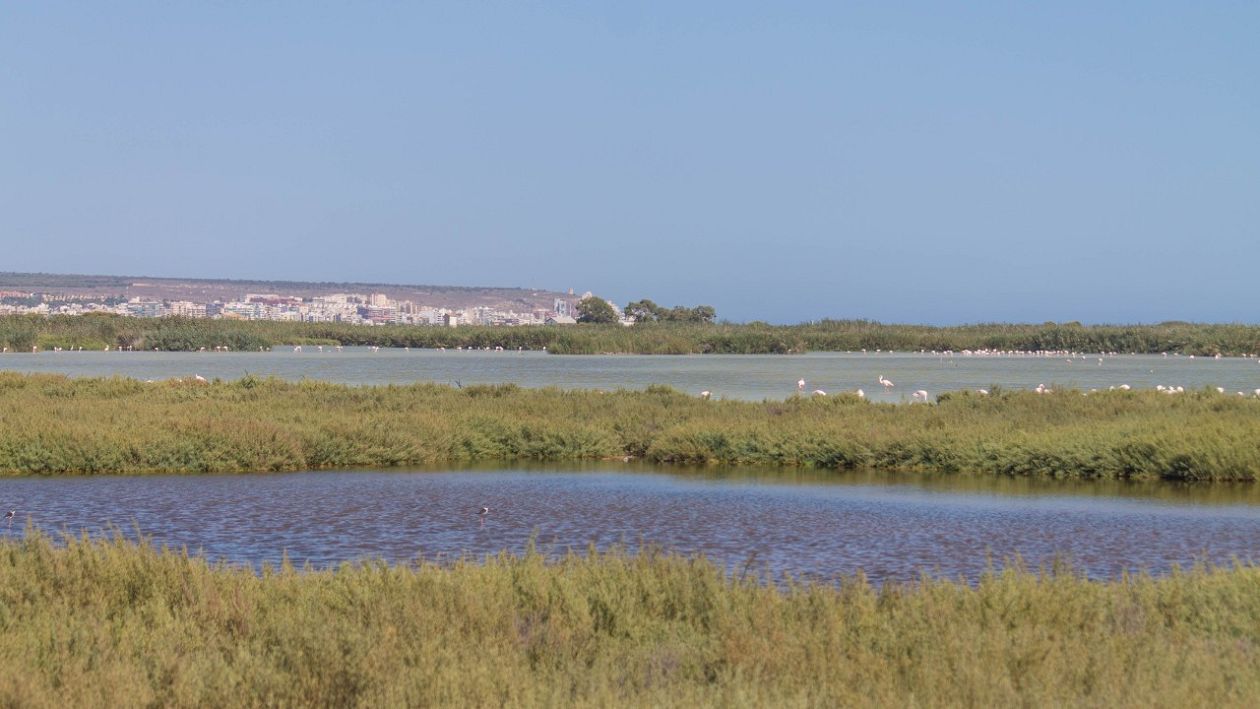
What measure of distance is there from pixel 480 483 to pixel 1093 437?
9.70 m

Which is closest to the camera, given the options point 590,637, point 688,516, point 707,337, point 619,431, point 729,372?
point 590,637

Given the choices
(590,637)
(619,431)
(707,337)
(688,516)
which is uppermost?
(707,337)

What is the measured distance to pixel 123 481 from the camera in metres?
19.7

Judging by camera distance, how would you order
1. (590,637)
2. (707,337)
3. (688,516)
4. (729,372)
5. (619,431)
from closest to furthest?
(590,637)
(688,516)
(619,431)
(729,372)
(707,337)

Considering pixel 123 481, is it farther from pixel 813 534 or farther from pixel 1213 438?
pixel 1213 438

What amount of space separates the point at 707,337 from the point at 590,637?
76571 mm

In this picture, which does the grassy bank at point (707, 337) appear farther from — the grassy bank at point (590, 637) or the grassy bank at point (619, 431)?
the grassy bank at point (590, 637)

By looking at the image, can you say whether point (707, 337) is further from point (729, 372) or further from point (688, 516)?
point (688, 516)

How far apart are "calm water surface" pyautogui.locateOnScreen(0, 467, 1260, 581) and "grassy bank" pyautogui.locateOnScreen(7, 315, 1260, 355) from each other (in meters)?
60.9

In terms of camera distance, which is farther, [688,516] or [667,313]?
[667,313]

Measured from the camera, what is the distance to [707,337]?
84.7 meters

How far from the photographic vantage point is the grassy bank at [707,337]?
82.2 metres

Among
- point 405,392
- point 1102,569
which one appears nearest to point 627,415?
point 405,392

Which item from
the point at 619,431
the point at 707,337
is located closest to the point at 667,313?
the point at 707,337
